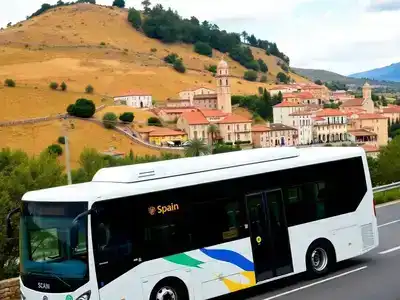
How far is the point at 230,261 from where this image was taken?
34.7 ft

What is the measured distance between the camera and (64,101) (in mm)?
140375

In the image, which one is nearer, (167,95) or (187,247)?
(187,247)

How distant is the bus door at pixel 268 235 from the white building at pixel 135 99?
13707 cm

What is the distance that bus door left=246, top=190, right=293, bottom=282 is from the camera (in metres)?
10.9

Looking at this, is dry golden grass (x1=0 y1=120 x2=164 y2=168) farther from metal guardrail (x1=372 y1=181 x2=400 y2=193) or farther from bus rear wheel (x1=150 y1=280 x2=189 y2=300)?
bus rear wheel (x1=150 y1=280 x2=189 y2=300)

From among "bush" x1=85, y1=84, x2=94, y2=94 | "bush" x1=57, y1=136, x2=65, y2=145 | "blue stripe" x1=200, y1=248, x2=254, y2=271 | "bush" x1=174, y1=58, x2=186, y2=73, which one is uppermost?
"bush" x1=174, y1=58, x2=186, y2=73

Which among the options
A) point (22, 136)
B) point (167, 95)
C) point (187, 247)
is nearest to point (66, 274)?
point (187, 247)

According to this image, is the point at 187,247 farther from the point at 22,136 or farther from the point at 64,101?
the point at 64,101

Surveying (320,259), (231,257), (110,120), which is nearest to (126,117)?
(110,120)

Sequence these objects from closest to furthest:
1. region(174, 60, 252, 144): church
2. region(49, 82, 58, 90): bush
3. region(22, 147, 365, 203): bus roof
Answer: region(22, 147, 365, 203): bus roof → region(174, 60, 252, 144): church → region(49, 82, 58, 90): bush

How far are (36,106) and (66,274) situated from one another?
129 meters

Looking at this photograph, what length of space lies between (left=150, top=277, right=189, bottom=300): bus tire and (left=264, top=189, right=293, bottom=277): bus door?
184 centimetres

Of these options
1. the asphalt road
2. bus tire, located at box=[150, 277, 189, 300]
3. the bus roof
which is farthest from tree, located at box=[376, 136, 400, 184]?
bus tire, located at box=[150, 277, 189, 300]

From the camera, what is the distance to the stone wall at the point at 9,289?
10977 mm
